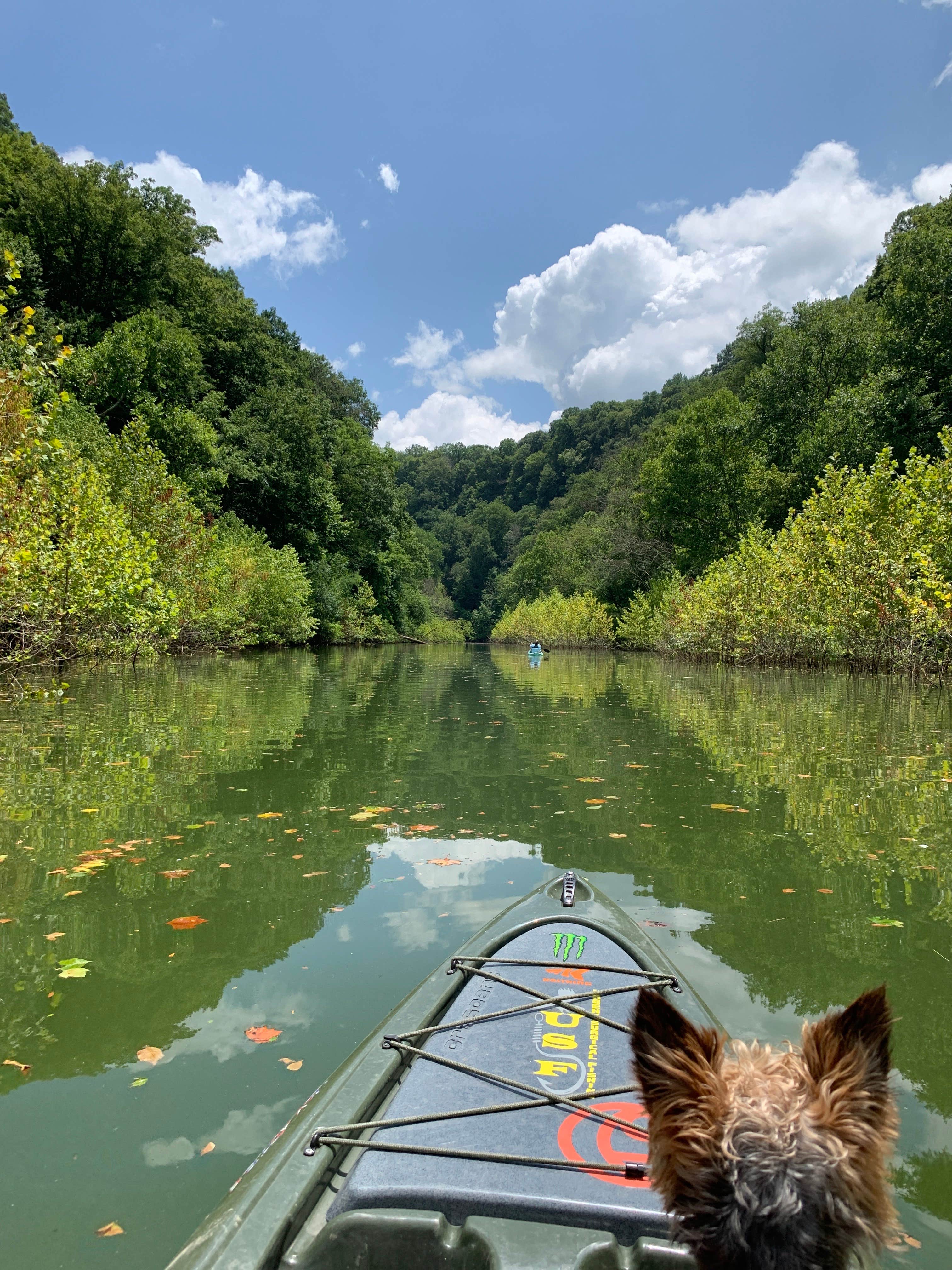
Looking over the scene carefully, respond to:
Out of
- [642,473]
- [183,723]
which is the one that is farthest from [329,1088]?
[642,473]

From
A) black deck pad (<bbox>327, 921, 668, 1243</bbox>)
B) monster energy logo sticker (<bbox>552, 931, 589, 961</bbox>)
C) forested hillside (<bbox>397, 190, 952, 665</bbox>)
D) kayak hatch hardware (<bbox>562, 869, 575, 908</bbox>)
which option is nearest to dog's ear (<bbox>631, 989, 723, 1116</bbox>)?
black deck pad (<bbox>327, 921, 668, 1243</bbox>)

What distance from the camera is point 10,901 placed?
13.0ft

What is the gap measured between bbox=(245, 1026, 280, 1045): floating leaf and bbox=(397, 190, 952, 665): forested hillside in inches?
1074

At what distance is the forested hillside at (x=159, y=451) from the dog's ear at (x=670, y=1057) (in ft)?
23.2

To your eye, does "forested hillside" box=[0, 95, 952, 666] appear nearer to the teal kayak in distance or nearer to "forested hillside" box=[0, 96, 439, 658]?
"forested hillside" box=[0, 96, 439, 658]

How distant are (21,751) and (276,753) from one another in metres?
2.41

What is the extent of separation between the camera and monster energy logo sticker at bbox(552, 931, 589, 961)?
3.28 metres

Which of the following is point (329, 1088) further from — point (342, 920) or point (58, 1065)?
point (342, 920)

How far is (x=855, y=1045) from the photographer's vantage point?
849 millimetres

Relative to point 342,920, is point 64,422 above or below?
above

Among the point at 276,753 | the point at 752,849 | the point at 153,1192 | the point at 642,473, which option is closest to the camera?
the point at 153,1192

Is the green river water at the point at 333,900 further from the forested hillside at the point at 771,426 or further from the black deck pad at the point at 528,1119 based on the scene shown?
the forested hillside at the point at 771,426

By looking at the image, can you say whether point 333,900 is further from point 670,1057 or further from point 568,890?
point 670,1057

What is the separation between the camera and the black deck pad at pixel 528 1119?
1.78m
